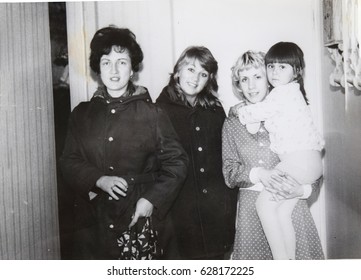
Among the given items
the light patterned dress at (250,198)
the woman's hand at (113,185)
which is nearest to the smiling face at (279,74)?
the light patterned dress at (250,198)

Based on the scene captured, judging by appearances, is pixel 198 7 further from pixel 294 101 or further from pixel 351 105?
pixel 351 105

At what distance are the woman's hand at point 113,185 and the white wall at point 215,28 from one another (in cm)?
27

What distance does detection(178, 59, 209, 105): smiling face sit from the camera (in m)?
1.21

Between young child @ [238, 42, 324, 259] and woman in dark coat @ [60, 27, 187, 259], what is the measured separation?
244mm

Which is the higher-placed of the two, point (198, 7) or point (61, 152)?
point (198, 7)

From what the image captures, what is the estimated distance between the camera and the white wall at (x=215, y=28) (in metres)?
1.21

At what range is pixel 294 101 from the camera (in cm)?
120

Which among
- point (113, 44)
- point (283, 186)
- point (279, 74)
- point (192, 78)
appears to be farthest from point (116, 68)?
point (283, 186)

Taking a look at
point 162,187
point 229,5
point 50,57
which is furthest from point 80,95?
point 229,5

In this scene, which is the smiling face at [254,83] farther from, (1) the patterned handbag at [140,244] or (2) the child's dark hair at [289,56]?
(1) the patterned handbag at [140,244]

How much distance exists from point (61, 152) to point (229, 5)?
0.60m

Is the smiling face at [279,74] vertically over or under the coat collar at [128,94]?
over

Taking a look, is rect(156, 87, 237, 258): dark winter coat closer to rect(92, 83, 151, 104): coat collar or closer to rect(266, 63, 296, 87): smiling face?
rect(92, 83, 151, 104): coat collar

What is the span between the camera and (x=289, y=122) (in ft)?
3.92
